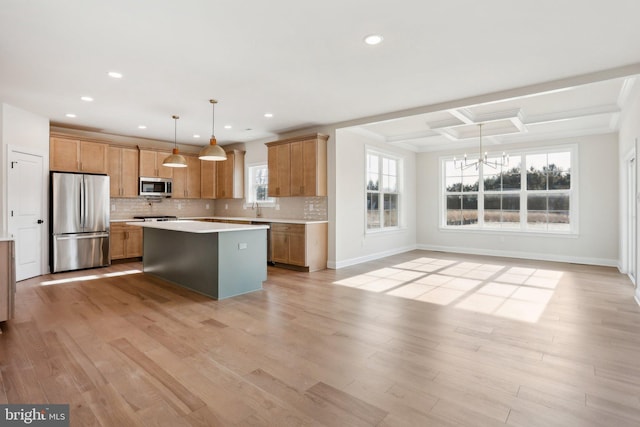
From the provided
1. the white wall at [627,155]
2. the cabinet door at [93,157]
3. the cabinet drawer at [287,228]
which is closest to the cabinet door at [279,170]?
the cabinet drawer at [287,228]

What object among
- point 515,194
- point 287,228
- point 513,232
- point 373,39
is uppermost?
point 373,39

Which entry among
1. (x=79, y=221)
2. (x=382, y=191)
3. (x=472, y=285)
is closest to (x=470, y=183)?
(x=382, y=191)

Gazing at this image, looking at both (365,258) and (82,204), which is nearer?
(82,204)

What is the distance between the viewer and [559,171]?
273 inches

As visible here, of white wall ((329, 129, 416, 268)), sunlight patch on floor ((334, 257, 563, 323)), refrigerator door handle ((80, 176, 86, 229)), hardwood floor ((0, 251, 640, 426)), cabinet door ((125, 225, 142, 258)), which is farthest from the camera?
cabinet door ((125, 225, 142, 258))

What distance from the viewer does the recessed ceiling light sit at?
297cm

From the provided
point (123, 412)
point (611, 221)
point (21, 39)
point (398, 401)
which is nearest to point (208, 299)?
point (123, 412)

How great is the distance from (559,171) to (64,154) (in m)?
9.50

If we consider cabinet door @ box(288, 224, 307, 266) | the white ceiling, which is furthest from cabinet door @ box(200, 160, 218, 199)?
cabinet door @ box(288, 224, 307, 266)

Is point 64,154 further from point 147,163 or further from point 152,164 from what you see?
point 152,164

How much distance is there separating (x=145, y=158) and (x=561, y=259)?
8864 millimetres

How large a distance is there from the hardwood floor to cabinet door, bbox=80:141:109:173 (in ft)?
8.15

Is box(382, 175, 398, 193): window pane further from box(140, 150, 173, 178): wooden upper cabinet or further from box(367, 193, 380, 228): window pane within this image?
box(140, 150, 173, 178): wooden upper cabinet

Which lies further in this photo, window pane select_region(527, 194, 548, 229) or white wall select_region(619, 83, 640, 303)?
window pane select_region(527, 194, 548, 229)
